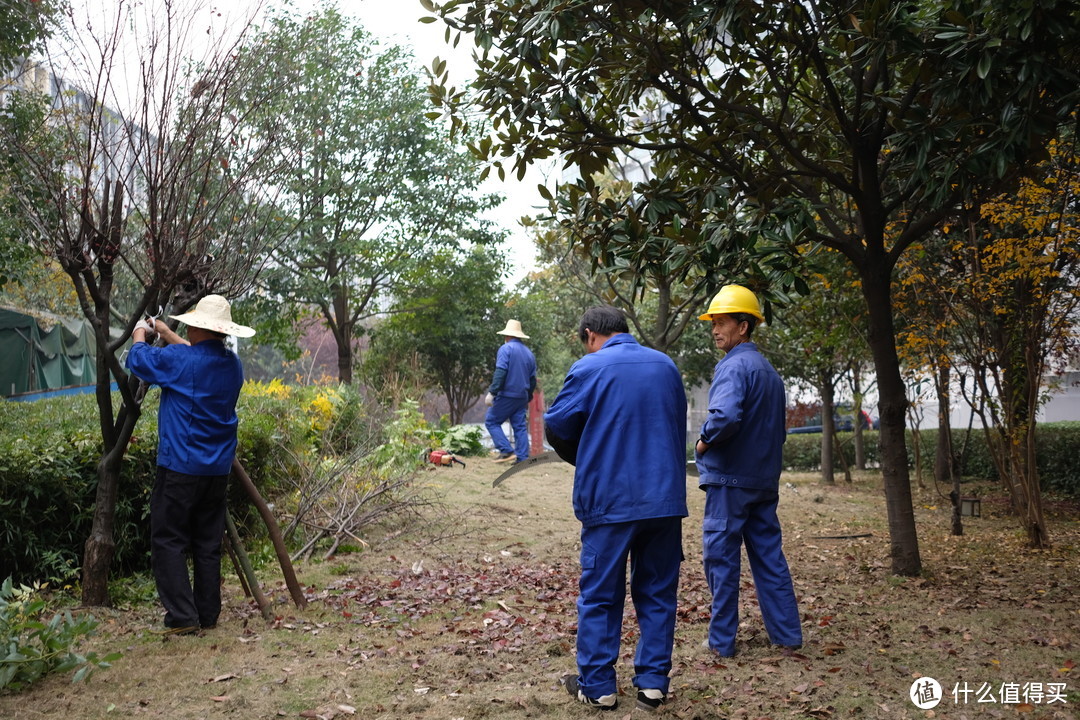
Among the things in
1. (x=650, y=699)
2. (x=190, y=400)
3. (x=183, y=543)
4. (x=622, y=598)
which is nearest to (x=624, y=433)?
(x=622, y=598)

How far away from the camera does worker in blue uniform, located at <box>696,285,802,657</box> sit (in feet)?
15.7

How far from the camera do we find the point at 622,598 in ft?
13.6

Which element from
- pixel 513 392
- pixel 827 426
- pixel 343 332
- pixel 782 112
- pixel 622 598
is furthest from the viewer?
pixel 343 332

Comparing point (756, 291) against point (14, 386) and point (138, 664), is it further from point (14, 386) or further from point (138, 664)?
point (14, 386)

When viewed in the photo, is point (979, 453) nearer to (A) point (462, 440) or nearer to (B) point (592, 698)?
(A) point (462, 440)

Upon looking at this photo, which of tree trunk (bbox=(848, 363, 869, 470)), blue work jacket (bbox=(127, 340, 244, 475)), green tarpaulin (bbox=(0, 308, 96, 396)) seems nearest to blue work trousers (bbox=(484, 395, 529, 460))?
tree trunk (bbox=(848, 363, 869, 470))

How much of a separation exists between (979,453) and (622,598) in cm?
1444

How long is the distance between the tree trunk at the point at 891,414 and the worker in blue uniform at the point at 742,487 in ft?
6.53

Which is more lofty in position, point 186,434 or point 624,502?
point 186,434

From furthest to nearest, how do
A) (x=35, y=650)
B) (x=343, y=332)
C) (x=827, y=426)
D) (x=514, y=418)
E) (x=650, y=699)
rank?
1. (x=343, y=332)
2. (x=827, y=426)
3. (x=514, y=418)
4. (x=35, y=650)
5. (x=650, y=699)

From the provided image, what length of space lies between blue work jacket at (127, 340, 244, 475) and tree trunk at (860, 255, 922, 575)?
434cm

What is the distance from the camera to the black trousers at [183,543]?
16.7 ft

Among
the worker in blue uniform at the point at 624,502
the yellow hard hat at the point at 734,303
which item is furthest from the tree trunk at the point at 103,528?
the yellow hard hat at the point at 734,303

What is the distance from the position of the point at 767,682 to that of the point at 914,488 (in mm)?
11583
